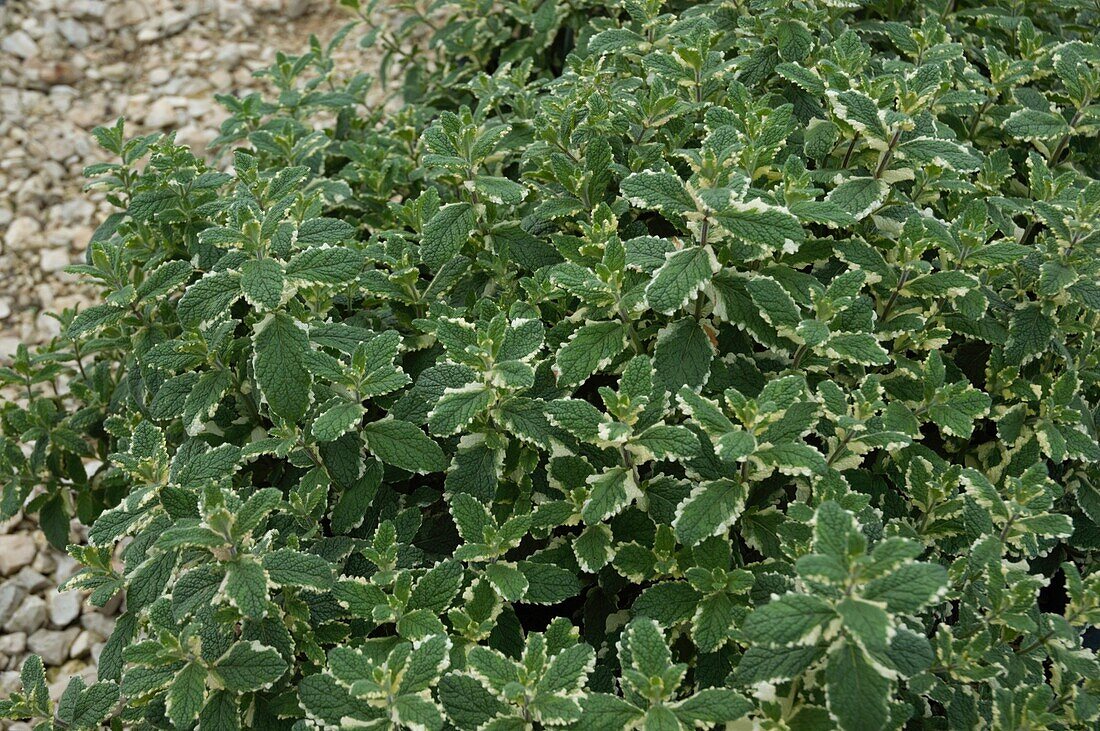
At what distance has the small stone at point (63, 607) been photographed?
312 centimetres

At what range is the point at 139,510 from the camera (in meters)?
2.01

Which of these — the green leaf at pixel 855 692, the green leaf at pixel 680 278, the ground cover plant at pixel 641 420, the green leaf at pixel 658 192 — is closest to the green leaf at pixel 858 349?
the ground cover plant at pixel 641 420

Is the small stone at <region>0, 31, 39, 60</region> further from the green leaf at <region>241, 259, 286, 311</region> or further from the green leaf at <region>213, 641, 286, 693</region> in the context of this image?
the green leaf at <region>213, 641, 286, 693</region>

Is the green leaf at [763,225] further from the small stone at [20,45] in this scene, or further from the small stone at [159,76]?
the small stone at [20,45]

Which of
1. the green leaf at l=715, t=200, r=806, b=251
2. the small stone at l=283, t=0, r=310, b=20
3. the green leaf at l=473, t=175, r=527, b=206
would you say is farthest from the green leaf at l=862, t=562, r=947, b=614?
the small stone at l=283, t=0, r=310, b=20

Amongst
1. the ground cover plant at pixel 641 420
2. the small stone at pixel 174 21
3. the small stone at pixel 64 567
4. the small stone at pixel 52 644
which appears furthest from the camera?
the small stone at pixel 174 21

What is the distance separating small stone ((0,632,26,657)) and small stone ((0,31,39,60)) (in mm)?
3467

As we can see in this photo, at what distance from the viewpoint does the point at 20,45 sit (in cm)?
505

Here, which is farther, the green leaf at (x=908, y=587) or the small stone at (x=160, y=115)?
the small stone at (x=160, y=115)

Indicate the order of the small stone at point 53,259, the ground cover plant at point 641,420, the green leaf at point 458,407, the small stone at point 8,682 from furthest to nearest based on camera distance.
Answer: the small stone at point 53,259, the small stone at point 8,682, the green leaf at point 458,407, the ground cover plant at point 641,420

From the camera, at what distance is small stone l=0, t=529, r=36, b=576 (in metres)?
3.22

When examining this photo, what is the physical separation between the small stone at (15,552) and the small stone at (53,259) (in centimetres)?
147

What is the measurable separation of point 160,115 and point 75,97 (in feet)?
1.63

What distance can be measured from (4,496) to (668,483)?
2.00 meters
